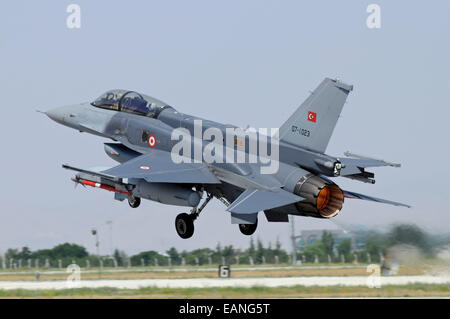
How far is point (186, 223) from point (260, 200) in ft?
10.7

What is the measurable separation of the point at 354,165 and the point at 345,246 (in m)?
5.46

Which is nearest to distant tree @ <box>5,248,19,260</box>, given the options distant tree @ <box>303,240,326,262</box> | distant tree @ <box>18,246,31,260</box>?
distant tree @ <box>18,246,31,260</box>

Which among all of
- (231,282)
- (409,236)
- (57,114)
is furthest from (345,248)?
(57,114)

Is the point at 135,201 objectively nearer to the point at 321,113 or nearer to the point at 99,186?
the point at 99,186

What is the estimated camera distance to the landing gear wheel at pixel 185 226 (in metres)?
24.2

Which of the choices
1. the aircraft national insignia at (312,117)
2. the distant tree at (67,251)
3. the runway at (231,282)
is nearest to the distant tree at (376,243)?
the runway at (231,282)

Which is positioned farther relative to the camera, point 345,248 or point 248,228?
point 345,248

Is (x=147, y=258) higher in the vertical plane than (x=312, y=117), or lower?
lower

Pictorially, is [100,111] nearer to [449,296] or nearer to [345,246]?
[345,246]

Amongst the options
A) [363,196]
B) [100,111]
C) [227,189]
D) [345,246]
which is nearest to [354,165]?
[363,196]

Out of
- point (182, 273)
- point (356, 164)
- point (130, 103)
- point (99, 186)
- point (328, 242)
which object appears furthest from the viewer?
point (328, 242)

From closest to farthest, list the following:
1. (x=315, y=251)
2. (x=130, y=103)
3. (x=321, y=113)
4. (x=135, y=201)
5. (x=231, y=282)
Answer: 1. (x=321, y=113)
2. (x=231, y=282)
3. (x=135, y=201)
4. (x=130, y=103)
5. (x=315, y=251)

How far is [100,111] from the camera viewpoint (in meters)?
26.6

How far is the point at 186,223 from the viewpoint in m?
24.2
